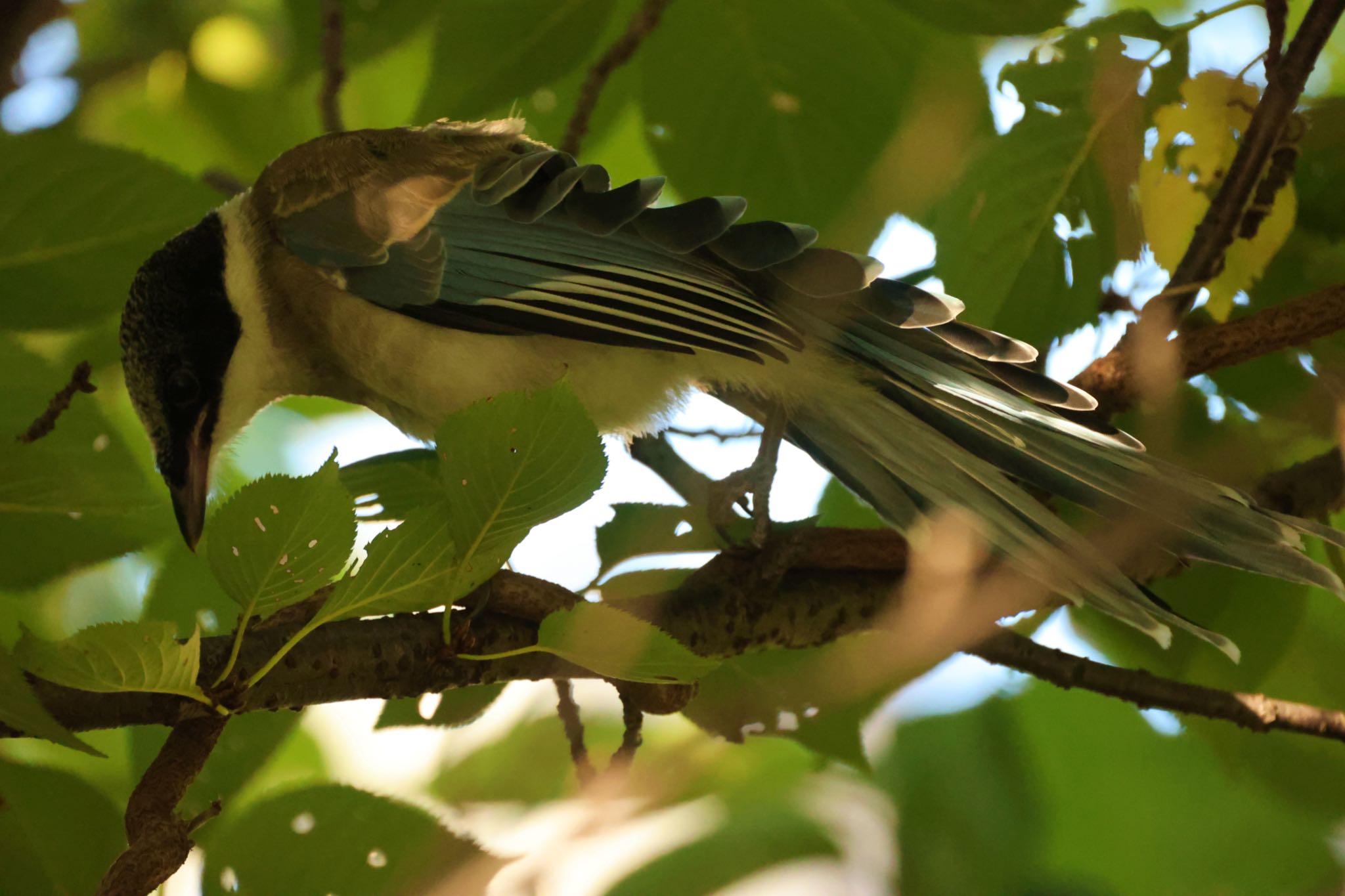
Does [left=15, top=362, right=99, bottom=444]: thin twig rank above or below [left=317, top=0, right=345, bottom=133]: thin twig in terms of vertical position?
below

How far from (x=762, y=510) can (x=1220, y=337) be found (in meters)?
0.74

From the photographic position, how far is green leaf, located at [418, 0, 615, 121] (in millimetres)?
2033

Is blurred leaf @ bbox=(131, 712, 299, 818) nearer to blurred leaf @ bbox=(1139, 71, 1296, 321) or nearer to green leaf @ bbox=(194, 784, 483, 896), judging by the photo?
green leaf @ bbox=(194, 784, 483, 896)

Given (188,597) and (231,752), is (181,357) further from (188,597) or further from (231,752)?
(231,752)

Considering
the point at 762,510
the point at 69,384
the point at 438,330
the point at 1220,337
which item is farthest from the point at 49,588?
the point at 1220,337

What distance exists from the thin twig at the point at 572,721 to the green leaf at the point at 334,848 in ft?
1.52

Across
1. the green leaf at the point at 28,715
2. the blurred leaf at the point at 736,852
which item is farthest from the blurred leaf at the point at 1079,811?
the green leaf at the point at 28,715

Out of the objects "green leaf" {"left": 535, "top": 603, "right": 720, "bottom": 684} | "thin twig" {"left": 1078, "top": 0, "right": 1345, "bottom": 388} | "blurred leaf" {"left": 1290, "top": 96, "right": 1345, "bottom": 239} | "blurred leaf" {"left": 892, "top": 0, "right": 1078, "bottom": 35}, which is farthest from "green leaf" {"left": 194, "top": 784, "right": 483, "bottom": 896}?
"blurred leaf" {"left": 1290, "top": 96, "right": 1345, "bottom": 239}

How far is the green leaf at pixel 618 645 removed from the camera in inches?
49.2

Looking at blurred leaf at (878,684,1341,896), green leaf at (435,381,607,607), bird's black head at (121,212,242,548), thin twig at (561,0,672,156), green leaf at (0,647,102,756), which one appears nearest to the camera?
green leaf at (0,647,102,756)

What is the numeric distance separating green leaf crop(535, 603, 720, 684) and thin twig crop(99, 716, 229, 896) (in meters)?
0.42

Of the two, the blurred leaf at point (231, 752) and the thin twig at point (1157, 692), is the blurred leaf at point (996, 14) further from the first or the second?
the blurred leaf at point (231, 752)

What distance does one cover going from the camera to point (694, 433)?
8.57 feet

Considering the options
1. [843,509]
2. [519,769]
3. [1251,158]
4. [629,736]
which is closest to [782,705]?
[629,736]
